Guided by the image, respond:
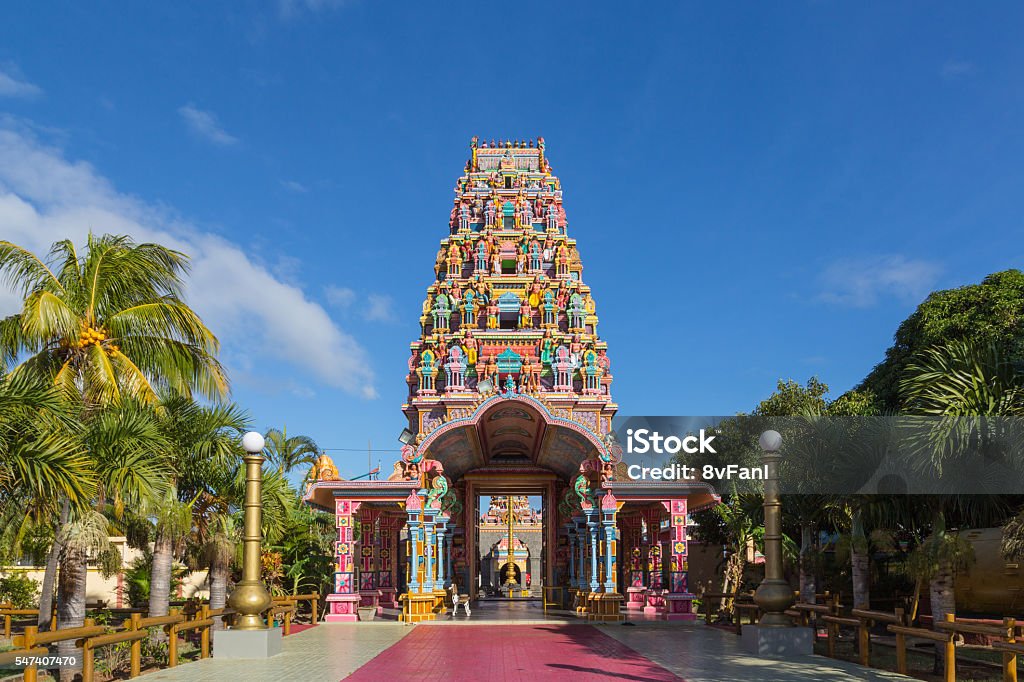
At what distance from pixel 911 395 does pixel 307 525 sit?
1988 centimetres

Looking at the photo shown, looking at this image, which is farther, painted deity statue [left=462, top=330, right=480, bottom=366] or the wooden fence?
painted deity statue [left=462, top=330, right=480, bottom=366]

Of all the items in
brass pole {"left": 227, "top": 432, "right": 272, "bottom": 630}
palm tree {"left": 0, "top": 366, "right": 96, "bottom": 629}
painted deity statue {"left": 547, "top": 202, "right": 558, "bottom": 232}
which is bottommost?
brass pole {"left": 227, "top": 432, "right": 272, "bottom": 630}

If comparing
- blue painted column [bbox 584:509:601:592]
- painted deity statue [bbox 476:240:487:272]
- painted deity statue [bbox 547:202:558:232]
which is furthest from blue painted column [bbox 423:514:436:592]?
painted deity statue [bbox 547:202:558:232]

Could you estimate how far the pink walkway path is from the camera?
11.8m

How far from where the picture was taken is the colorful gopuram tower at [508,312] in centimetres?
3147

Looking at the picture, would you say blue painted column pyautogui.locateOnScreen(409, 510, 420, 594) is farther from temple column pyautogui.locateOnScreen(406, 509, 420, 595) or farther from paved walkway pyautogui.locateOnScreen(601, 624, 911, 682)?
paved walkway pyautogui.locateOnScreen(601, 624, 911, 682)

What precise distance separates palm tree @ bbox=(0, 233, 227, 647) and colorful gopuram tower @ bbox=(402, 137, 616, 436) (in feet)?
43.4

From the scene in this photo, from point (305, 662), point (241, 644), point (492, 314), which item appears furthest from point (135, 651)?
point (492, 314)

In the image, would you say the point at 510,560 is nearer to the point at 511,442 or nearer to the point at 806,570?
the point at 511,442

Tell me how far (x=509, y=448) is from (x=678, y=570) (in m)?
7.56

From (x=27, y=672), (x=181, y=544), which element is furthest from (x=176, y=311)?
(x=27, y=672)

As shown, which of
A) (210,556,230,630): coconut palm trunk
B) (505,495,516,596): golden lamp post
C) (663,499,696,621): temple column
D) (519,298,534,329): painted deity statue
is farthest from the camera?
(505,495,516,596): golden lamp post

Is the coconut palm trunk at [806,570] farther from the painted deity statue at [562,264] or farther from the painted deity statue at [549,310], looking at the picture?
the painted deity statue at [562,264]

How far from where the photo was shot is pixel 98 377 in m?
15.2
